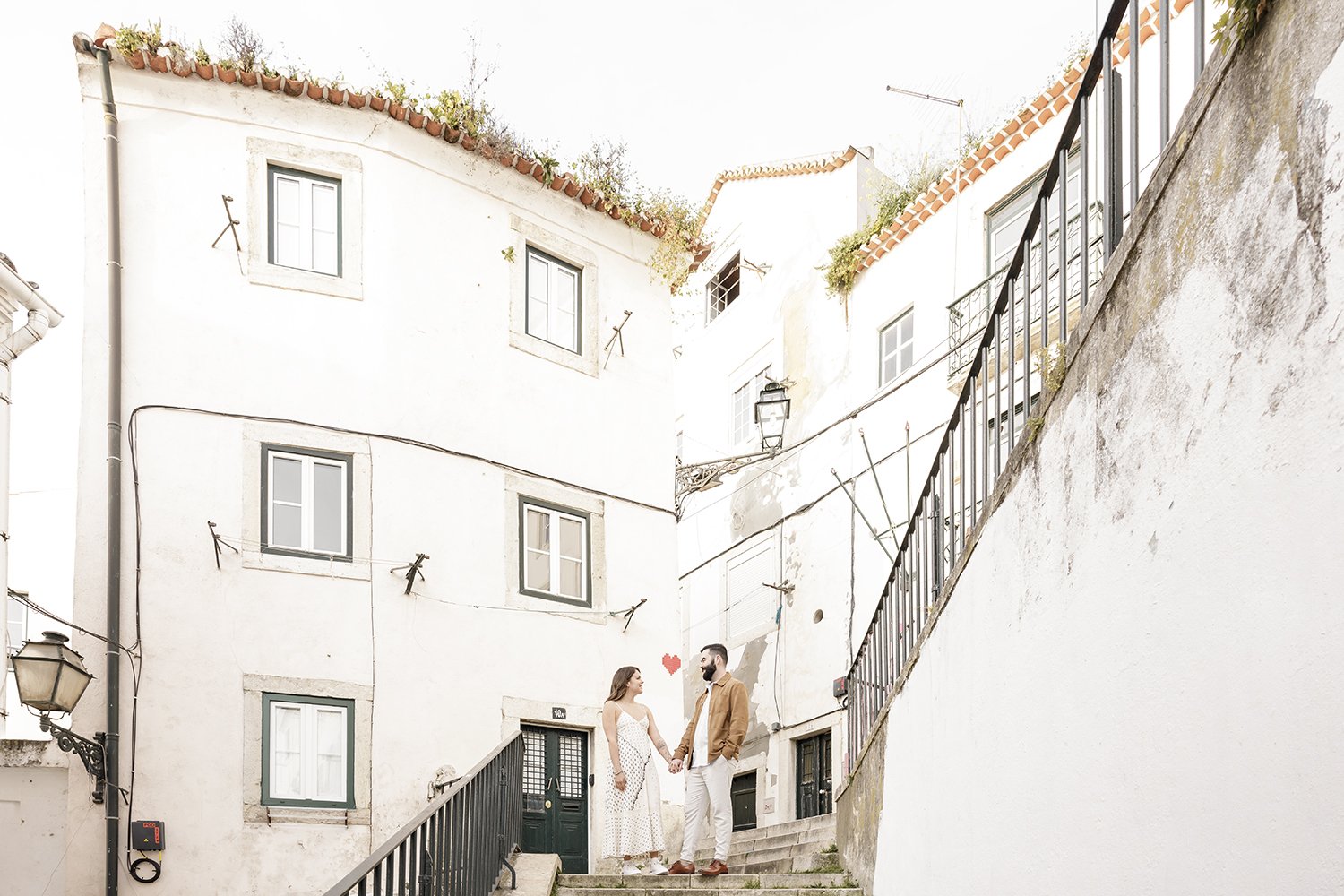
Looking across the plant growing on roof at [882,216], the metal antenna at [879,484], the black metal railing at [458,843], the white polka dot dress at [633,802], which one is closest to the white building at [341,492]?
the metal antenna at [879,484]

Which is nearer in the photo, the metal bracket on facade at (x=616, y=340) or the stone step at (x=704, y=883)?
→ the stone step at (x=704, y=883)

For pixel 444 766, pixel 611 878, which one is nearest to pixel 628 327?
pixel 444 766

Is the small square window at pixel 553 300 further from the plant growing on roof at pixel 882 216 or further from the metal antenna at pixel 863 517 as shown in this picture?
the plant growing on roof at pixel 882 216

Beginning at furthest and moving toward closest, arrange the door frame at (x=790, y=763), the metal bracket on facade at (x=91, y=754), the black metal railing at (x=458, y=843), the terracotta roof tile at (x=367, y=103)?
the door frame at (x=790, y=763)
the terracotta roof tile at (x=367, y=103)
the metal bracket on facade at (x=91, y=754)
the black metal railing at (x=458, y=843)

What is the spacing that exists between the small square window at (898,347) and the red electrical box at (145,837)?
9976 mm

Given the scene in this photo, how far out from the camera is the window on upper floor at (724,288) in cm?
2288

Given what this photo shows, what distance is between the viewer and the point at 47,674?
9672 mm

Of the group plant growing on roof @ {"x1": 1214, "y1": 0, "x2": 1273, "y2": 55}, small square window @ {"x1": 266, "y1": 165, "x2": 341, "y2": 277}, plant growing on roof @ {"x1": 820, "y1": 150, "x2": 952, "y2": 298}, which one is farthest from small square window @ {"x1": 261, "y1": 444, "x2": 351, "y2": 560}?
plant growing on roof @ {"x1": 1214, "y1": 0, "x2": 1273, "y2": 55}

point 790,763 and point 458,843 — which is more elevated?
point 458,843

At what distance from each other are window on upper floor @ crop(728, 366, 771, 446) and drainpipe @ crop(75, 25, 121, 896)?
1077 centimetres

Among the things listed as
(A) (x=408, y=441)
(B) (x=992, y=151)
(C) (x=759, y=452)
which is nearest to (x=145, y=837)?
(A) (x=408, y=441)

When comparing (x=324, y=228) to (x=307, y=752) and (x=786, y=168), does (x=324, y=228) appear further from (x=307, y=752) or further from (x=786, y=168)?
(x=786, y=168)

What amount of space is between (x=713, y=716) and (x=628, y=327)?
7.09 m

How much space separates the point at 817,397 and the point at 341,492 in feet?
27.6
